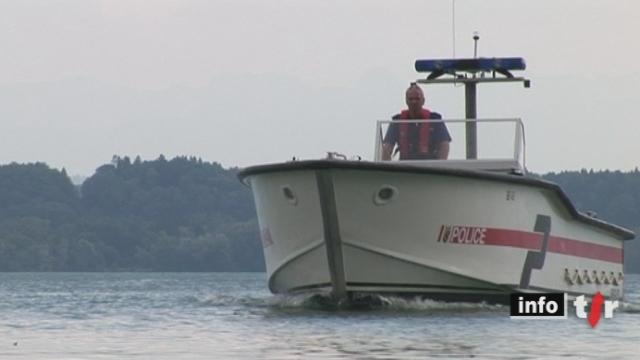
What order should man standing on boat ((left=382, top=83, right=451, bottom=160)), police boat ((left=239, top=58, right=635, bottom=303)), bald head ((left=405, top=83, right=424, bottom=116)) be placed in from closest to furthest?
police boat ((left=239, top=58, right=635, bottom=303)) < man standing on boat ((left=382, top=83, right=451, bottom=160)) < bald head ((left=405, top=83, right=424, bottom=116))

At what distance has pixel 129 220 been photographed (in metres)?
150

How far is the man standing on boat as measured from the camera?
32.0 m

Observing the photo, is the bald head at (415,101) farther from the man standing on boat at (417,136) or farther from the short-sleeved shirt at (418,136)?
the short-sleeved shirt at (418,136)

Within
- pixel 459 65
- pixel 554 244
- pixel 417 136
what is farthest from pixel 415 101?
pixel 554 244

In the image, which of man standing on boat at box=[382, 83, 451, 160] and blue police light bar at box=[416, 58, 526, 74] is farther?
blue police light bar at box=[416, 58, 526, 74]

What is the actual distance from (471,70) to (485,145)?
2.32m

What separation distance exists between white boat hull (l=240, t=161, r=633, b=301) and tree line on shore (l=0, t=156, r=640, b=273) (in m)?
93.6

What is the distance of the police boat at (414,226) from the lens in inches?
1163

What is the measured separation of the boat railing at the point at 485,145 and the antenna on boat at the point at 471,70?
1.42m

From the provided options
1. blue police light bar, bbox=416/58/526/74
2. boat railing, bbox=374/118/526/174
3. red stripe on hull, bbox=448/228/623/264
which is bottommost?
red stripe on hull, bbox=448/228/623/264

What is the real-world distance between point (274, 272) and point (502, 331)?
590 centimetres

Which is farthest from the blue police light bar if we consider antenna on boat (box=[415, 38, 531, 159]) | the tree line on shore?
the tree line on shore

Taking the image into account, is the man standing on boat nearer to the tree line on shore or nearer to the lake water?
the lake water

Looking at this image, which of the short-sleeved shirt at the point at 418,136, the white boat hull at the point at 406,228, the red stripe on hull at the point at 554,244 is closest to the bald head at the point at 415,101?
the short-sleeved shirt at the point at 418,136
